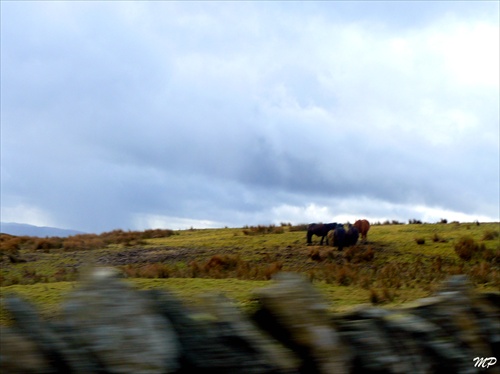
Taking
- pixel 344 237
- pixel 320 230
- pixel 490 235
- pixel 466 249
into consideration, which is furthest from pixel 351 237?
pixel 490 235

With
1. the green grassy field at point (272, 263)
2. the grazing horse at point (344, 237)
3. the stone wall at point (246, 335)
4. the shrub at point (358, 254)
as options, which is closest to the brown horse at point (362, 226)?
the green grassy field at point (272, 263)

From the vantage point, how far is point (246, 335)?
5156 mm

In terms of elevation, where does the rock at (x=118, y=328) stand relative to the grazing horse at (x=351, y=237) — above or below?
below

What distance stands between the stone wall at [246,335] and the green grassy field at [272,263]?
2539 millimetres

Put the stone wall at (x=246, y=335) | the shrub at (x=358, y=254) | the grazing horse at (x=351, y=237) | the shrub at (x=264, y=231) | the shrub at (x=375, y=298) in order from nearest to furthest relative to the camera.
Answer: the stone wall at (x=246, y=335) → the shrub at (x=375, y=298) → the shrub at (x=358, y=254) → the grazing horse at (x=351, y=237) → the shrub at (x=264, y=231)

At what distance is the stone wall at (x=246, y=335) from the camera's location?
4.43 metres

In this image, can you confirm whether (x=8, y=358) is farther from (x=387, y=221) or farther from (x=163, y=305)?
(x=387, y=221)

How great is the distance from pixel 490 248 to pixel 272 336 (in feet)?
63.2

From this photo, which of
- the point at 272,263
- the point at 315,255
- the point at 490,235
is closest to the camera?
the point at 272,263

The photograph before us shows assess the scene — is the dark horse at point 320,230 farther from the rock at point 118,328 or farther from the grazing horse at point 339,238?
the rock at point 118,328

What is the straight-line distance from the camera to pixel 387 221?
39.2 metres

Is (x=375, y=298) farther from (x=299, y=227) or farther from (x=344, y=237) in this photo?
Answer: (x=299, y=227)

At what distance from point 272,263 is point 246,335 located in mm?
14164

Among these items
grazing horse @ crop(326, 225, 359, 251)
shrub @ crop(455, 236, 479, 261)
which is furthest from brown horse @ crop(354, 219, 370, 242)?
shrub @ crop(455, 236, 479, 261)
